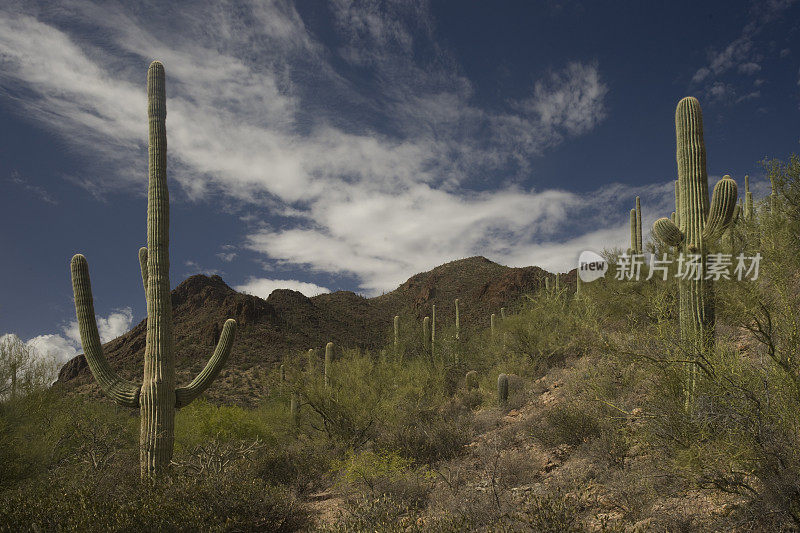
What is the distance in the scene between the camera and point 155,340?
905cm

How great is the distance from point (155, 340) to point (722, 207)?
10.2m

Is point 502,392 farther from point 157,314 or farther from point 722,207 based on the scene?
point 157,314

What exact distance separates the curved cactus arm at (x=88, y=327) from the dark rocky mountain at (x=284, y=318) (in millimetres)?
15053

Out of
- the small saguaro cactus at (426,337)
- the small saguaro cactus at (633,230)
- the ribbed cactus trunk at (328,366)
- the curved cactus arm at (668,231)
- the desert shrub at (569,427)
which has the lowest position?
the desert shrub at (569,427)

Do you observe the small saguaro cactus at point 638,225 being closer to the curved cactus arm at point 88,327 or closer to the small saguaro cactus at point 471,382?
the small saguaro cactus at point 471,382

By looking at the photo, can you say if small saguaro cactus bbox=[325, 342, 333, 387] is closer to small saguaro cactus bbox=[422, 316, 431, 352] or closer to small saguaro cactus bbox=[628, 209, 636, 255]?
small saguaro cactus bbox=[422, 316, 431, 352]

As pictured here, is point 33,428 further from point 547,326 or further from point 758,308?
point 547,326

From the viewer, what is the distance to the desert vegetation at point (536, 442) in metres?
4.99


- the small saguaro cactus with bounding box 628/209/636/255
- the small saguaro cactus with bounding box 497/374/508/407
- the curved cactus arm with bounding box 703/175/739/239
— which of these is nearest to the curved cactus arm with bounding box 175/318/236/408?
the small saguaro cactus with bounding box 497/374/508/407

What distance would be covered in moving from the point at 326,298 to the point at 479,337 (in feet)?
99.6

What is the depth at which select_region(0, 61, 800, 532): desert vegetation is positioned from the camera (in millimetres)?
4988

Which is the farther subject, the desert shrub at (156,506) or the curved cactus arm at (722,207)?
the curved cactus arm at (722,207)

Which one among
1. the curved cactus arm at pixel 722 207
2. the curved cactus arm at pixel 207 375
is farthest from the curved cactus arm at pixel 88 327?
the curved cactus arm at pixel 722 207

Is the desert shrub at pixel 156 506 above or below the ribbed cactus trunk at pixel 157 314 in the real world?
below
